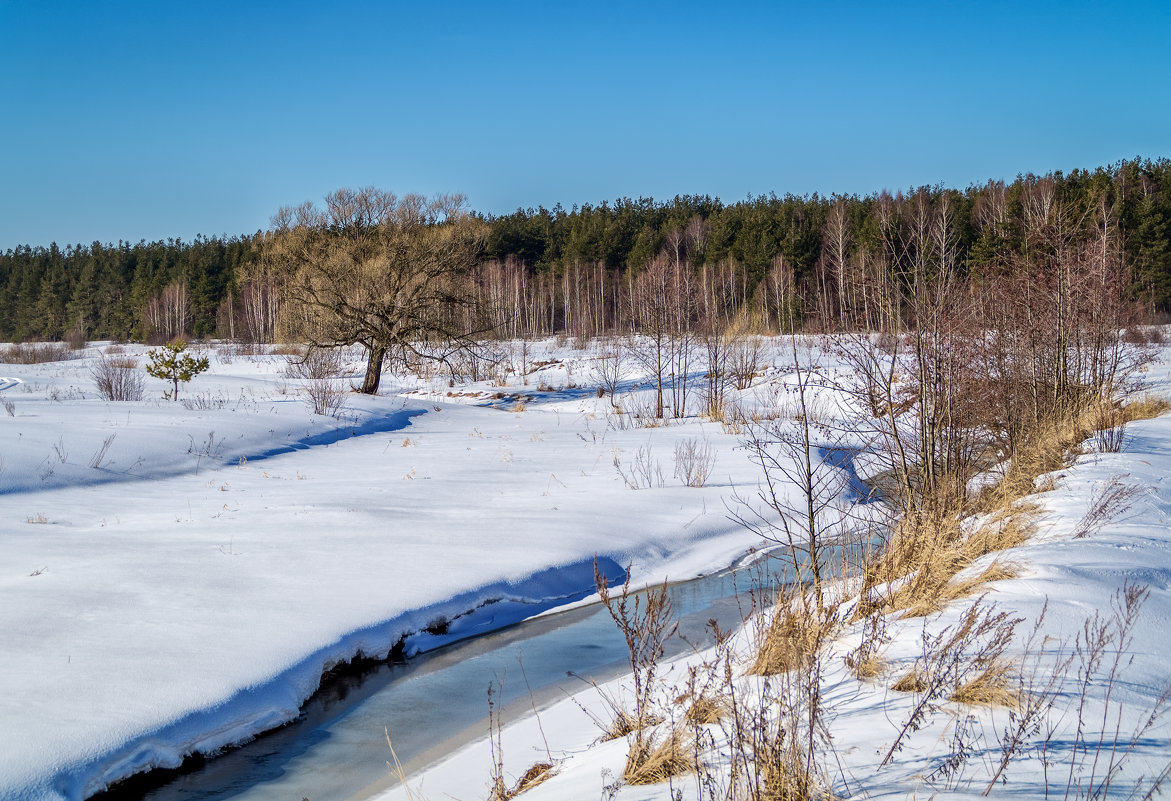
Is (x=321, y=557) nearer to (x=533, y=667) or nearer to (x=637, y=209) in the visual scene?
(x=533, y=667)

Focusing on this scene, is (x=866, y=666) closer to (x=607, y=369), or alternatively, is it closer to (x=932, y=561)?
(x=932, y=561)

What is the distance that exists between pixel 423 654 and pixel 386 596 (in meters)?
0.62

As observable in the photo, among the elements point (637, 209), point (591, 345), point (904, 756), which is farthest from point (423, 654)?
point (637, 209)

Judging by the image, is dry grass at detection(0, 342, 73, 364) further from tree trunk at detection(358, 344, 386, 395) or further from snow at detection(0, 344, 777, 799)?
snow at detection(0, 344, 777, 799)

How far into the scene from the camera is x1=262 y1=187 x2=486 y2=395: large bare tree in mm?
24156

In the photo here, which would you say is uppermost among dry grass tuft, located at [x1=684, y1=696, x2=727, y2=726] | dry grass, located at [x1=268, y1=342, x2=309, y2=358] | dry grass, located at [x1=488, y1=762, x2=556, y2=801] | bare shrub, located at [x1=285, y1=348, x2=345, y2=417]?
dry grass, located at [x1=268, y1=342, x2=309, y2=358]

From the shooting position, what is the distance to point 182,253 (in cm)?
8675

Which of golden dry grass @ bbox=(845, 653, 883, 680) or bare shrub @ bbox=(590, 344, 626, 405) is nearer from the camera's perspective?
golden dry grass @ bbox=(845, 653, 883, 680)

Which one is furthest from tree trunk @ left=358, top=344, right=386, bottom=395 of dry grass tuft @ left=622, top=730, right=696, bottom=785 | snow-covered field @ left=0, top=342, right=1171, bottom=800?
dry grass tuft @ left=622, top=730, right=696, bottom=785

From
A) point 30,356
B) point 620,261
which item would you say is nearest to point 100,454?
point 30,356

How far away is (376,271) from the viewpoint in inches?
940

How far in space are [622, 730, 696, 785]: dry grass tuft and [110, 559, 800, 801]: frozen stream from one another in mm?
586

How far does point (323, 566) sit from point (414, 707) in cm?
226

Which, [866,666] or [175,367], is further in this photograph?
[175,367]
